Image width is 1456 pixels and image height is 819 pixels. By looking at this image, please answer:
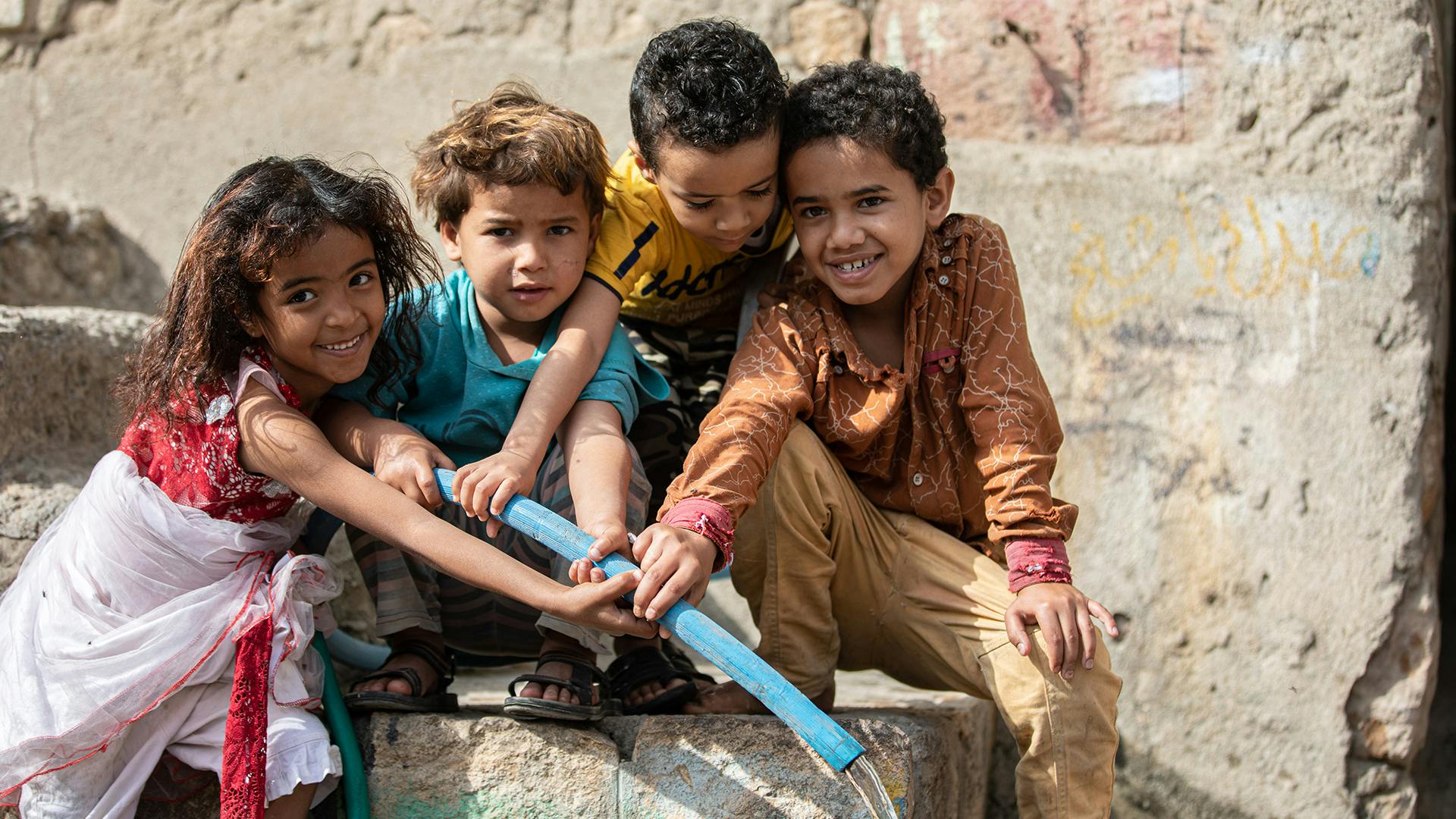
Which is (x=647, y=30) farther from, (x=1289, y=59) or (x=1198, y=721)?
(x=1198, y=721)

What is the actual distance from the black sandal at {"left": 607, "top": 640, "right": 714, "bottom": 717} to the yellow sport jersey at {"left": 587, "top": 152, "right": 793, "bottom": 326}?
2.02 ft

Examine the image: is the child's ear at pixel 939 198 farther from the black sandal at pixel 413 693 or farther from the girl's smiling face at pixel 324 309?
the black sandal at pixel 413 693

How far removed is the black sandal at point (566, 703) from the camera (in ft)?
6.51

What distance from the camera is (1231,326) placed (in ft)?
9.11

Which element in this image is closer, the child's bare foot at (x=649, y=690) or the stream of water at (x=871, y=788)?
the stream of water at (x=871, y=788)

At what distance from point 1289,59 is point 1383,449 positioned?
846 mm

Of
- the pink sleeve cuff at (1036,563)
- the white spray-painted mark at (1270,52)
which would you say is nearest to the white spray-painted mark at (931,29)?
the white spray-painted mark at (1270,52)

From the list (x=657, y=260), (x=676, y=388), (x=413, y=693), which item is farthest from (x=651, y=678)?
(x=657, y=260)

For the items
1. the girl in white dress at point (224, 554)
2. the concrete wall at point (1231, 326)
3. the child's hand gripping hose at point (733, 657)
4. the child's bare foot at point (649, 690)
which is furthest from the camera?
the concrete wall at point (1231, 326)

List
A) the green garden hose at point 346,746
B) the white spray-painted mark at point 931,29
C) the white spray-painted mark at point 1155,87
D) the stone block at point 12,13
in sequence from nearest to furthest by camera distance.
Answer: the green garden hose at point 346,746
the white spray-painted mark at point 1155,87
the white spray-painted mark at point 931,29
the stone block at point 12,13

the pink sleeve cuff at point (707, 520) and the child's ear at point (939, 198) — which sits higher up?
the child's ear at point (939, 198)

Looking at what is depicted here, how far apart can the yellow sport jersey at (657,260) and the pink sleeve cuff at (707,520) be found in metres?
0.49

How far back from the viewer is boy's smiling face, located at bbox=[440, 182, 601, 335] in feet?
7.16

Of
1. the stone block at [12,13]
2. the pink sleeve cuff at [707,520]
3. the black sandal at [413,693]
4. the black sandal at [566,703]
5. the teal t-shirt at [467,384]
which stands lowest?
the black sandal at [413,693]
